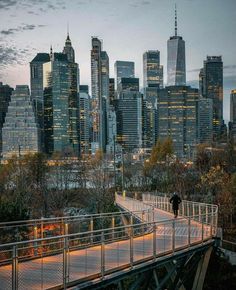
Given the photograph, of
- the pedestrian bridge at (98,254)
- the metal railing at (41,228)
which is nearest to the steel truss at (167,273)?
the pedestrian bridge at (98,254)

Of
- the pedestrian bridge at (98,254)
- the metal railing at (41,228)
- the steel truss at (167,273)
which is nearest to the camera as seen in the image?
the pedestrian bridge at (98,254)

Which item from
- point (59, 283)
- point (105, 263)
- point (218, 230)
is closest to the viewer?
point (59, 283)

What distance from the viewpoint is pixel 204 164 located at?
226 ft

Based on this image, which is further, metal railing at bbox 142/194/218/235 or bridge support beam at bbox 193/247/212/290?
metal railing at bbox 142/194/218/235

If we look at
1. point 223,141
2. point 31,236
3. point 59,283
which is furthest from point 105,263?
point 223,141

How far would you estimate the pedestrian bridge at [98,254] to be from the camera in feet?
34.0

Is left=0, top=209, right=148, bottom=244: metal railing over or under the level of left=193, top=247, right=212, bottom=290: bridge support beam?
over

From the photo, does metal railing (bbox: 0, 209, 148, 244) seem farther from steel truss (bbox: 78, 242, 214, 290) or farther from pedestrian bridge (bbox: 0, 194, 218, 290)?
steel truss (bbox: 78, 242, 214, 290)

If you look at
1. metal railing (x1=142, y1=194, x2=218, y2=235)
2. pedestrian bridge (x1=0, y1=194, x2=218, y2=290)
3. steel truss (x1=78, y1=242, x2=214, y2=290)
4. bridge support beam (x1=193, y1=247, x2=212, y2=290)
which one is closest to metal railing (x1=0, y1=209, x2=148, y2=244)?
pedestrian bridge (x1=0, y1=194, x2=218, y2=290)

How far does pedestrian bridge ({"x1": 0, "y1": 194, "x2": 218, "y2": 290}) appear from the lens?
1038cm

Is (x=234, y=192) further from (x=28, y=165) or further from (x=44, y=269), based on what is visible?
(x=28, y=165)

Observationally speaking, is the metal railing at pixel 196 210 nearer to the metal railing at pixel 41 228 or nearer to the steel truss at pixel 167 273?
the steel truss at pixel 167 273

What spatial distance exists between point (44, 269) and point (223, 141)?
84754mm

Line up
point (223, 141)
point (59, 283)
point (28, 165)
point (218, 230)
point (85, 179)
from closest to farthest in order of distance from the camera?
1. point (59, 283)
2. point (218, 230)
3. point (28, 165)
4. point (85, 179)
5. point (223, 141)
